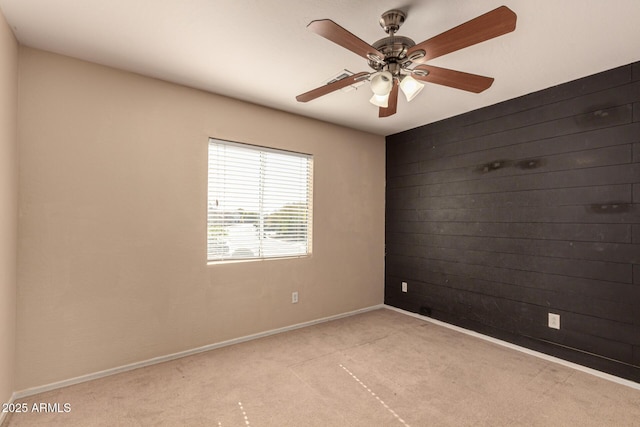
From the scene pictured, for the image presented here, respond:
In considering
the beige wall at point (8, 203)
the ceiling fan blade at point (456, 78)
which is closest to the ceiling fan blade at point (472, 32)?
the ceiling fan blade at point (456, 78)

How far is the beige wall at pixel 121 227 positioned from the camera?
89.6 inches

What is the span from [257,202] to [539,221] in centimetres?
283

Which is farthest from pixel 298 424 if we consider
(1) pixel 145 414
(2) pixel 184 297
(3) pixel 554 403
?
(3) pixel 554 403

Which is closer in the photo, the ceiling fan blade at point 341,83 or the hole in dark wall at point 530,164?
Result: the ceiling fan blade at point 341,83

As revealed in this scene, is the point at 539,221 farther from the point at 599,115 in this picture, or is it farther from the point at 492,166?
the point at 599,115

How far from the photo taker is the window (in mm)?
3133

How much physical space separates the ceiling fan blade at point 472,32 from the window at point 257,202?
2.11 meters

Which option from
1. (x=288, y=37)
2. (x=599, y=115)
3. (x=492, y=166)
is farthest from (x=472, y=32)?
(x=492, y=166)

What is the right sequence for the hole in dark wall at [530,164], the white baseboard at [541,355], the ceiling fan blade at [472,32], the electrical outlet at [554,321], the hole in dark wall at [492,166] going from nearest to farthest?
the ceiling fan blade at [472,32] → the white baseboard at [541,355] → the electrical outlet at [554,321] → the hole in dark wall at [530,164] → the hole in dark wall at [492,166]

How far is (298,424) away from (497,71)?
9.98ft

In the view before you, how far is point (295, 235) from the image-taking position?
146 inches

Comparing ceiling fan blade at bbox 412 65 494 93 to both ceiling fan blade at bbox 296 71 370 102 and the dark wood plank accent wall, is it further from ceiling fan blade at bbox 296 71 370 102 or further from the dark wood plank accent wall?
the dark wood plank accent wall

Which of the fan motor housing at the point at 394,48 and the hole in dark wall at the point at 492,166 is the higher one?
the fan motor housing at the point at 394,48

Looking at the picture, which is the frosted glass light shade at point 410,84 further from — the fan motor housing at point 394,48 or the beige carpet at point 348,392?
the beige carpet at point 348,392
